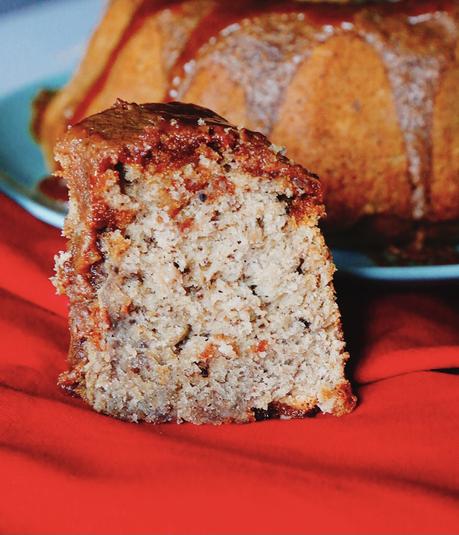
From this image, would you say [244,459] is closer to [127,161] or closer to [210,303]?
[210,303]

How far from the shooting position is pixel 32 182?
106 inches

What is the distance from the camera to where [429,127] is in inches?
94.1

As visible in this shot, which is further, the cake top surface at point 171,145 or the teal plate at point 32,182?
the teal plate at point 32,182

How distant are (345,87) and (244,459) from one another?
1.18 m

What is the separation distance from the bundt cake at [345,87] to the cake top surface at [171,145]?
684 millimetres

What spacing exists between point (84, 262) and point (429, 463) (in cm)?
70

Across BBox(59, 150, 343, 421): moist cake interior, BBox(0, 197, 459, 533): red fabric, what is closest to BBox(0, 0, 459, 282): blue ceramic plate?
BBox(0, 197, 459, 533): red fabric

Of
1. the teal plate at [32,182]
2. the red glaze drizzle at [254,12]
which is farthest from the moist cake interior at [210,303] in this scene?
the red glaze drizzle at [254,12]

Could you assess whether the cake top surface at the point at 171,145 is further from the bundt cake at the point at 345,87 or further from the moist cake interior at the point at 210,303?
the bundt cake at the point at 345,87

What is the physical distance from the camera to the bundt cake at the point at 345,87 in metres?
2.35

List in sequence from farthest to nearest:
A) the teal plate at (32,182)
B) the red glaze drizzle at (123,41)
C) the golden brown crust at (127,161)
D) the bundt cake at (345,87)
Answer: the red glaze drizzle at (123,41), the bundt cake at (345,87), the teal plate at (32,182), the golden brown crust at (127,161)

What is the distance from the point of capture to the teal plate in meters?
2.10

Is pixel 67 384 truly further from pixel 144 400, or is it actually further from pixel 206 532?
pixel 206 532

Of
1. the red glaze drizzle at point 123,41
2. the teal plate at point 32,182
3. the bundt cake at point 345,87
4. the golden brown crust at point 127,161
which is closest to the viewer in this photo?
the golden brown crust at point 127,161
